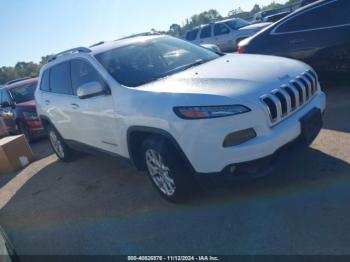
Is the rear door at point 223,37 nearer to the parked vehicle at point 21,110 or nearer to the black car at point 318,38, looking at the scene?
the parked vehicle at point 21,110

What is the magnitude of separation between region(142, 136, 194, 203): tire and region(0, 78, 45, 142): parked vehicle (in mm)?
5978

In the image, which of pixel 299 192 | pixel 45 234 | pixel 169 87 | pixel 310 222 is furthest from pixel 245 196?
pixel 45 234

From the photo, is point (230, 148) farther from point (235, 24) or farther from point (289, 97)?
point (235, 24)

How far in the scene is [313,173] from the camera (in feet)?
13.8

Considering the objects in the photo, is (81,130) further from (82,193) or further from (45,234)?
(45,234)

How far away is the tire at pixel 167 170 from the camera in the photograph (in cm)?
376

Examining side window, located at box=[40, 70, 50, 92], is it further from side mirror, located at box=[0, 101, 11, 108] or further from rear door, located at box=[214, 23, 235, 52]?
rear door, located at box=[214, 23, 235, 52]

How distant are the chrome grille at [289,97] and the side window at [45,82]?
4343 mm

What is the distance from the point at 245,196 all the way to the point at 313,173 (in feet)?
2.74

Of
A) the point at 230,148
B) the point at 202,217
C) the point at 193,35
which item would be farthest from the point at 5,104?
the point at 193,35

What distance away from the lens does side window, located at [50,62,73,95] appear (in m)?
5.71

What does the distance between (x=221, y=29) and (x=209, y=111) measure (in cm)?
1605

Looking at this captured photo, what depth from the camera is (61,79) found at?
5.98m

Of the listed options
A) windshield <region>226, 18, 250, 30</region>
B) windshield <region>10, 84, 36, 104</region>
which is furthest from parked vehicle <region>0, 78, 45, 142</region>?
windshield <region>226, 18, 250, 30</region>
